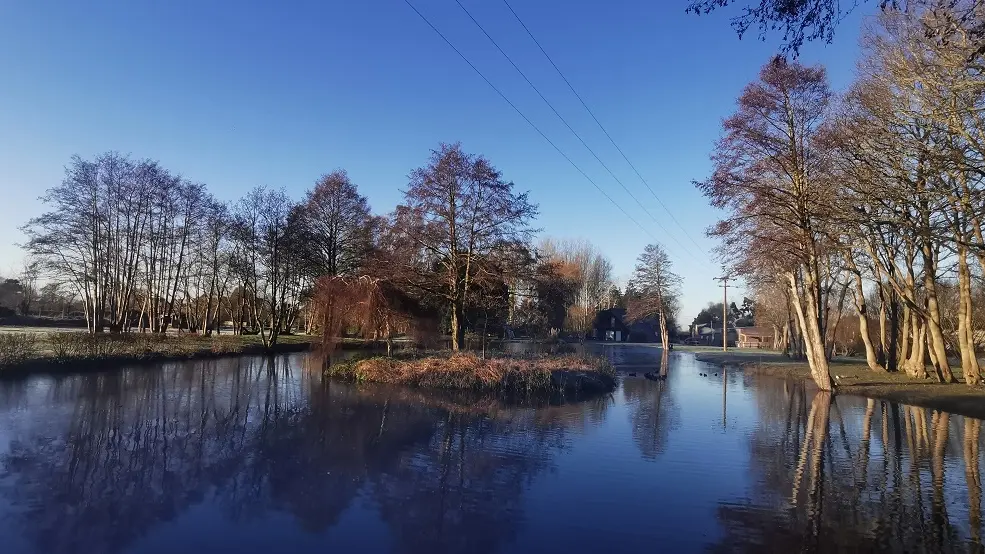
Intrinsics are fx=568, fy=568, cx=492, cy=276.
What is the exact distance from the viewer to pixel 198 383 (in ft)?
60.4

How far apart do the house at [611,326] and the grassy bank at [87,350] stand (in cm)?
5339

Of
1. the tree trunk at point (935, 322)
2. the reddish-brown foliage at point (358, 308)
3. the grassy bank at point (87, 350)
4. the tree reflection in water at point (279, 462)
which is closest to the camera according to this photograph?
the tree reflection in water at point (279, 462)

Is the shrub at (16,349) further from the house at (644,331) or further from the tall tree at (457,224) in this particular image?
the house at (644,331)

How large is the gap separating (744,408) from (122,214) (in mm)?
33682

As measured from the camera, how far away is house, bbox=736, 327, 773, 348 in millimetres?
74750

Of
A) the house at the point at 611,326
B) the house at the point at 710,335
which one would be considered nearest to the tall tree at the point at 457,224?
the house at the point at 611,326

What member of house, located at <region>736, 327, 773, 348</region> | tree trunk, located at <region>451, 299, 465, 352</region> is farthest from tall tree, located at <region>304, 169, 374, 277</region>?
house, located at <region>736, 327, 773, 348</region>

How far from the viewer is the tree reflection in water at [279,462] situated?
598 cm

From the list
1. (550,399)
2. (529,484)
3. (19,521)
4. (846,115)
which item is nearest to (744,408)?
(550,399)

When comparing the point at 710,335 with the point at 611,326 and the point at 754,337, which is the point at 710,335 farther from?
the point at 611,326

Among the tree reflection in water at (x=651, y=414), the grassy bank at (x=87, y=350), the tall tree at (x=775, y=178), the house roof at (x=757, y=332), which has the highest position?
the tall tree at (x=775, y=178)

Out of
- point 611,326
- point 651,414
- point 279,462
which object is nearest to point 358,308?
point 651,414

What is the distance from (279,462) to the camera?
8.34 m

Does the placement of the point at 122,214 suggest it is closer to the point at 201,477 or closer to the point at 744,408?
the point at 201,477
